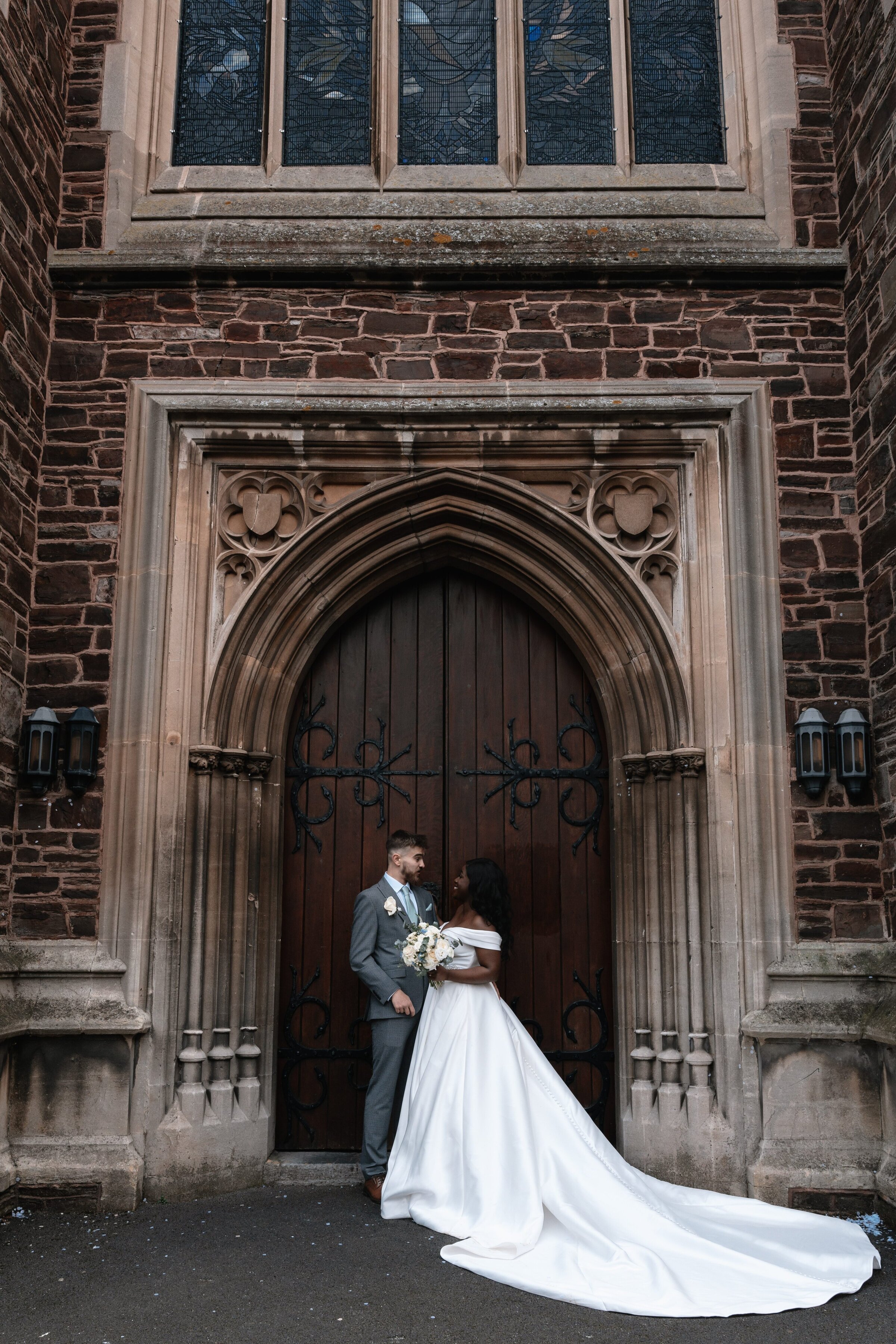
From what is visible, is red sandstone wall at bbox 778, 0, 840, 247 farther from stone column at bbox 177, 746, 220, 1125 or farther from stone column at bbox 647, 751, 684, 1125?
stone column at bbox 177, 746, 220, 1125

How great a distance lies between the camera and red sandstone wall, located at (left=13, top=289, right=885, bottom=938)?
5793 mm

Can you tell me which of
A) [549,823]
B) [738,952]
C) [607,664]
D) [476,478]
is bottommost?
[738,952]

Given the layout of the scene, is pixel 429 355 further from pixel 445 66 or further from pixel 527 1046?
pixel 527 1046

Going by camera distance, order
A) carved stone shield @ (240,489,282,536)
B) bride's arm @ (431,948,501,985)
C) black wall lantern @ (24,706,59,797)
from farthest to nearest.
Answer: carved stone shield @ (240,489,282,536)
black wall lantern @ (24,706,59,797)
bride's arm @ (431,948,501,985)

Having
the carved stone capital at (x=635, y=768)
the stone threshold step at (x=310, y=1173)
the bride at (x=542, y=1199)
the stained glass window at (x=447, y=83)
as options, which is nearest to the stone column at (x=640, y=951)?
the carved stone capital at (x=635, y=768)

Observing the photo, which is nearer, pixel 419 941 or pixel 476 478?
pixel 419 941

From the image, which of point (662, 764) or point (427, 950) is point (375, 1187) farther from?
point (662, 764)

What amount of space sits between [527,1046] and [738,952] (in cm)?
119

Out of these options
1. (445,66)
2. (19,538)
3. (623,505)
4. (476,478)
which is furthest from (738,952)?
(445,66)

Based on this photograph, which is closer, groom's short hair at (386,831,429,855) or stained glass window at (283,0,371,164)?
groom's short hair at (386,831,429,855)

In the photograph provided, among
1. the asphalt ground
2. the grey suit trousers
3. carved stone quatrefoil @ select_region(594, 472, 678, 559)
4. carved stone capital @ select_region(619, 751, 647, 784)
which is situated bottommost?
the asphalt ground

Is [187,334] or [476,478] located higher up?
[187,334]

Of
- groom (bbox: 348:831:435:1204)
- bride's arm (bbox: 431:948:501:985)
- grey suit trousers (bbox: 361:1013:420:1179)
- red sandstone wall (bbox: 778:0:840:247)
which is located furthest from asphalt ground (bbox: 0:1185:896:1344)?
red sandstone wall (bbox: 778:0:840:247)

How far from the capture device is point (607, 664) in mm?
6082
